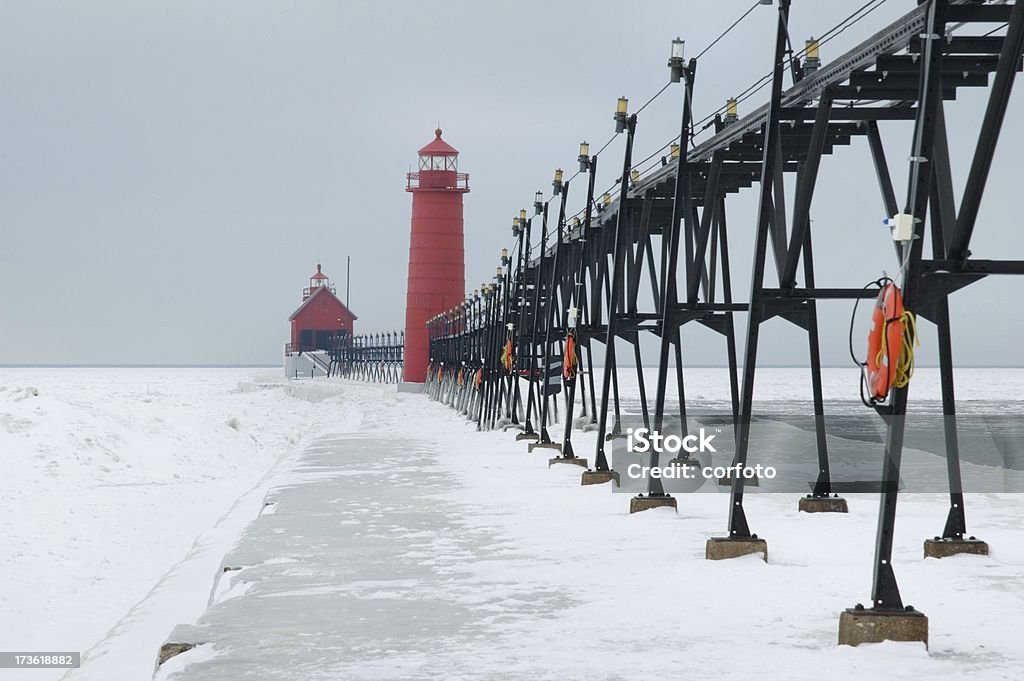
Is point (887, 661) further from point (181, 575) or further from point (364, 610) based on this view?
point (181, 575)

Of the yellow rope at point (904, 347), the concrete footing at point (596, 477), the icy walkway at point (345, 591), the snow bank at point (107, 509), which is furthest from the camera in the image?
the concrete footing at point (596, 477)

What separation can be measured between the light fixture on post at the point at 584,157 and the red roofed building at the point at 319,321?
83441mm

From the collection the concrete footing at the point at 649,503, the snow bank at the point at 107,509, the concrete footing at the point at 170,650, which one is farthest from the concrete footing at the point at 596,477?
the concrete footing at the point at 170,650

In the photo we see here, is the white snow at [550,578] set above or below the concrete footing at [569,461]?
below

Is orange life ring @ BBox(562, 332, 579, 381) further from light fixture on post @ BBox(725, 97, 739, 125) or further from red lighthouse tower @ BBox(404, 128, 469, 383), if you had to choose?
red lighthouse tower @ BBox(404, 128, 469, 383)

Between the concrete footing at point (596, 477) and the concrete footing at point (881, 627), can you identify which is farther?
the concrete footing at point (596, 477)

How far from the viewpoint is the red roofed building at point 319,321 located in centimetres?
10362

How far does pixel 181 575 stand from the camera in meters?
10.9

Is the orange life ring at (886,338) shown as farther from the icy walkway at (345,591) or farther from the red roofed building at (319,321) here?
the red roofed building at (319,321)

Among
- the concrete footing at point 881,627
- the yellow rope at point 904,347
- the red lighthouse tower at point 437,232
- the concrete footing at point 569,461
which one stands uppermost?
the red lighthouse tower at point 437,232

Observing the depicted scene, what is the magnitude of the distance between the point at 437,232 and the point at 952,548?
49.7 m

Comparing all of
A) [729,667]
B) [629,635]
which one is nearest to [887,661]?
[729,667]

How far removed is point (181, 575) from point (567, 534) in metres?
3.76

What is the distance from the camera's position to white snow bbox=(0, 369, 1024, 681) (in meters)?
6.71
